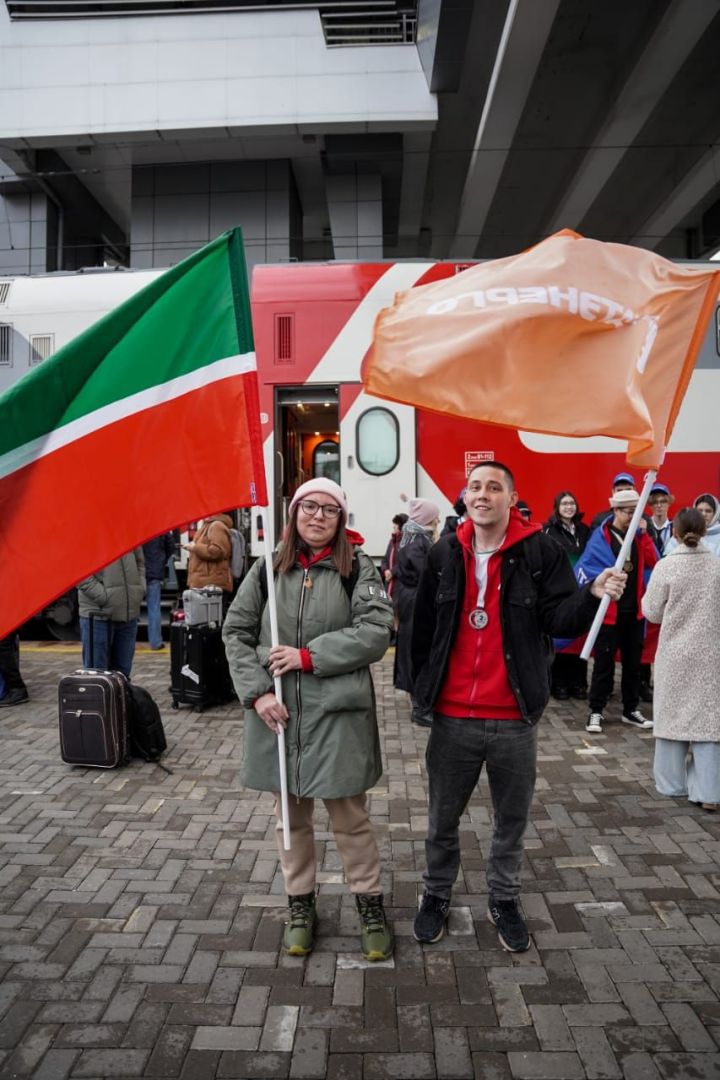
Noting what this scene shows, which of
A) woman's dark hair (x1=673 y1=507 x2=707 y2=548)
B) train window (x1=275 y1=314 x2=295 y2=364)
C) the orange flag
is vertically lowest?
woman's dark hair (x1=673 y1=507 x2=707 y2=548)

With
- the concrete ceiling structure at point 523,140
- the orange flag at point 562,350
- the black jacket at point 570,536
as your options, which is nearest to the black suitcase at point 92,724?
the orange flag at point 562,350

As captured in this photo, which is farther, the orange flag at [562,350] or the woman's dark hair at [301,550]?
the woman's dark hair at [301,550]

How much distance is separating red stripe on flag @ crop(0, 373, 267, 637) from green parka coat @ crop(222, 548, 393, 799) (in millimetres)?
451

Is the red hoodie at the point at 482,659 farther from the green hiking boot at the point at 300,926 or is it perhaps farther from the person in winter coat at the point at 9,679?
the person in winter coat at the point at 9,679

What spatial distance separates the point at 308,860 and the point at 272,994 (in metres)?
0.51

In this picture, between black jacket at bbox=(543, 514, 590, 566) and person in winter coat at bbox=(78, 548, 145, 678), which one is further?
black jacket at bbox=(543, 514, 590, 566)

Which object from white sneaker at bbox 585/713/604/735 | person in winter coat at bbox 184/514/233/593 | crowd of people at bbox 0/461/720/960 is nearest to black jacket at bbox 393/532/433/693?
white sneaker at bbox 585/713/604/735

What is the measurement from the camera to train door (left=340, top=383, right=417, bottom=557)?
874 cm

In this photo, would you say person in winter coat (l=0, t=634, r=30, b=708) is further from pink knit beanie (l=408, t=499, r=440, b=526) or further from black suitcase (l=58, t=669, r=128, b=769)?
pink knit beanie (l=408, t=499, r=440, b=526)

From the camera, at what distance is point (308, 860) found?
122 inches

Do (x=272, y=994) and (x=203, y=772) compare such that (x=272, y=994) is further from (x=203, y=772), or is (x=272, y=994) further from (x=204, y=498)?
(x=203, y=772)

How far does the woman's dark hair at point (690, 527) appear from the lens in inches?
172

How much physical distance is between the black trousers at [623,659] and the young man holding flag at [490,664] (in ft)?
10.7

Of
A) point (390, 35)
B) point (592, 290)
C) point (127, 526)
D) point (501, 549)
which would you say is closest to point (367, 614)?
point (501, 549)
